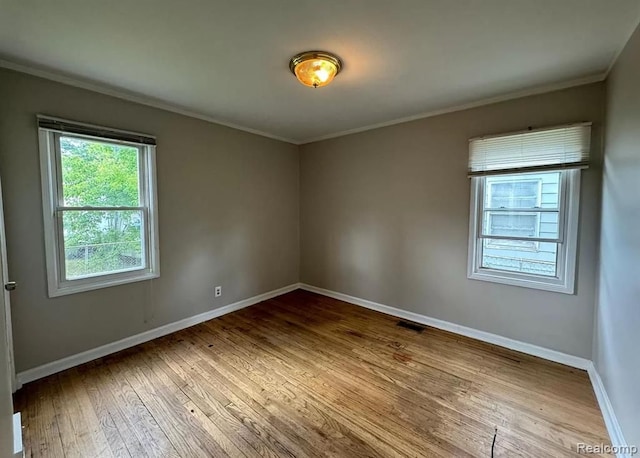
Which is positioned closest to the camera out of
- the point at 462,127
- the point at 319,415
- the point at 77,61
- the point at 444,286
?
the point at 319,415

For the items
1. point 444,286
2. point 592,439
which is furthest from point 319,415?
point 444,286

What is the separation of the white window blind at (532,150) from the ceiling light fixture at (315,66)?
168 cm

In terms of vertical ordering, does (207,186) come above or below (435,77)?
below

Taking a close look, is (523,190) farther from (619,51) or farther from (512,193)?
(619,51)

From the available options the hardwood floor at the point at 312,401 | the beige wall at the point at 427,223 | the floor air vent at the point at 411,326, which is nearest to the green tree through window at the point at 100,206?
the hardwood floor at the point at 312,401

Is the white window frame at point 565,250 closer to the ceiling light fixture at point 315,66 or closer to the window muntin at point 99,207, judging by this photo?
the ceiling light fixture at point 315,66

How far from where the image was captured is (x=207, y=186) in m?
3.35

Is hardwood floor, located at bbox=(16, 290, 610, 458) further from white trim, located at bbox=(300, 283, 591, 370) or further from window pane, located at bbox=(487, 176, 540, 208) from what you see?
window pane, located at bbox=(487, 176, 540, 208)

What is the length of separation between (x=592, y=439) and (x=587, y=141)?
215 cm

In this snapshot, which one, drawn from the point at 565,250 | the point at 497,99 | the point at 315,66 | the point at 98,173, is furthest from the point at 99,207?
the point at 565,250

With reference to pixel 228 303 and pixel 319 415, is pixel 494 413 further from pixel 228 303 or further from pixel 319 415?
pixel 228 303

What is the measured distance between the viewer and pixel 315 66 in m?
2.02

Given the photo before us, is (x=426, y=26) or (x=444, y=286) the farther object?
(x=444, y=286)

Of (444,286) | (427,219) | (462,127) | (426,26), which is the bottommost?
(444,286)
